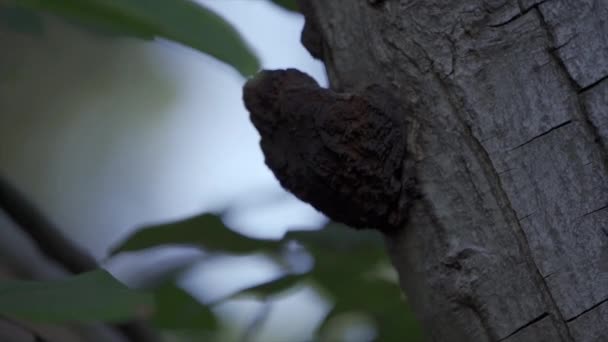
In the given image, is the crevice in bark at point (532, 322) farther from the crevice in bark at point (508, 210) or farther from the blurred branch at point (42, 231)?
the blurred branch at point (42, 231)

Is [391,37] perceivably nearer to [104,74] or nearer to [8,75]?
[8,75]

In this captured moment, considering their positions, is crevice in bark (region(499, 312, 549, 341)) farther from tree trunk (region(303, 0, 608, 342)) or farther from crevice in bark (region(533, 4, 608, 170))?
crevice in bark (region(533, 4, 608, 170))

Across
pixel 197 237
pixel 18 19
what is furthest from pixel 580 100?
pixel 18 19

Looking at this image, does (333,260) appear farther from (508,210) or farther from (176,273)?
(508,210)

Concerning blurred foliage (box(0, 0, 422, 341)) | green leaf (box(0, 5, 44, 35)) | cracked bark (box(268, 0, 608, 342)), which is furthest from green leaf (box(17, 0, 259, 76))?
green leaf (box(0, 5, 44, 35))

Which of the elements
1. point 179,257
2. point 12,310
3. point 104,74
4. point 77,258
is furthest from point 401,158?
point 104,74

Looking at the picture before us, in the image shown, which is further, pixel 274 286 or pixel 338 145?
pixel 274 286
